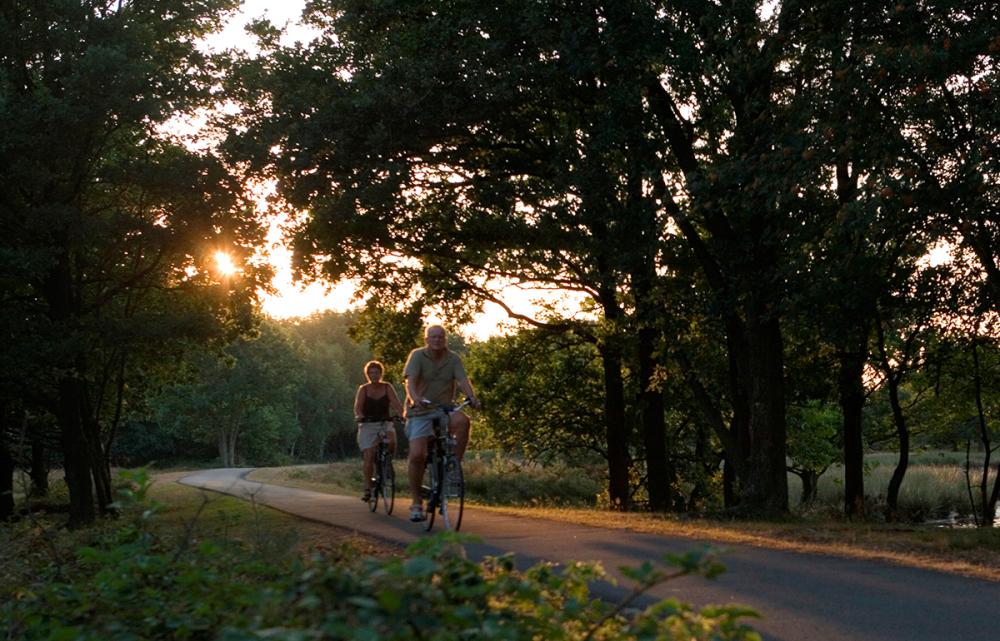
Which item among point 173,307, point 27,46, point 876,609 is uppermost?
point 27,46

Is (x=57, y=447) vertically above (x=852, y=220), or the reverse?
(x=852, y=220)

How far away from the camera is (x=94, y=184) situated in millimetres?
20875

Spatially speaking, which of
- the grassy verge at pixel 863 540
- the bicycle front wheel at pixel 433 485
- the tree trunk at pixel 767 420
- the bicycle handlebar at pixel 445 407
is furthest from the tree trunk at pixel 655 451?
the bicycle handlebar at pixel 445 407

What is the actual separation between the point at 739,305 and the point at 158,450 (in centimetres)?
7347

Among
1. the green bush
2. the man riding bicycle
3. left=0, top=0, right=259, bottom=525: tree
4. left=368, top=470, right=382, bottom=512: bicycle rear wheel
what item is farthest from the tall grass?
the green bush

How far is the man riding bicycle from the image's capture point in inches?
429

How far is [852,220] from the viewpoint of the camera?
1152cm

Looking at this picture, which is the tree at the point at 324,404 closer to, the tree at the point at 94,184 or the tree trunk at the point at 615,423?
the tree trunk at the point at 615,423

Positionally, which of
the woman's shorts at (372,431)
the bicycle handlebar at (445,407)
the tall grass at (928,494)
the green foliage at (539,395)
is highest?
the green foliage at (539,395)

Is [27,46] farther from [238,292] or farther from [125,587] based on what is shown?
[125,587]

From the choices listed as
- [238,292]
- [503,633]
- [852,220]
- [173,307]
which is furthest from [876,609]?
[173,307]

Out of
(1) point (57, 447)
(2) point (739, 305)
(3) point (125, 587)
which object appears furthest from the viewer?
(1) point (57, 447)

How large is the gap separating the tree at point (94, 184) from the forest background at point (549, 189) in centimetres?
7

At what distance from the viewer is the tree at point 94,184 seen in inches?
712
